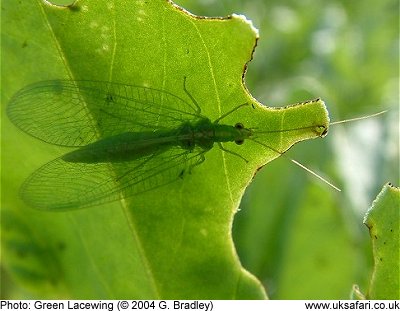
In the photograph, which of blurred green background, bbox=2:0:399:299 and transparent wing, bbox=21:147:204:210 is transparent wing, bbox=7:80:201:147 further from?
blurred green background, bbox=2:0:399:299

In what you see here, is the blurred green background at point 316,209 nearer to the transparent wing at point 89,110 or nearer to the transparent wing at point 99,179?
the transparent wing at point 99,179

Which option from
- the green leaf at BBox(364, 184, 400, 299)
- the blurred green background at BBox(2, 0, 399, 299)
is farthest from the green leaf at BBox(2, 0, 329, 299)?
the blurred green background at BBox(2, 0, 399, 299)

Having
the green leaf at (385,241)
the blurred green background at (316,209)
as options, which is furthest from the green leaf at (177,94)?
the blurred green background at (316,209)

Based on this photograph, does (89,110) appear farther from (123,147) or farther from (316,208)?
(316,208)

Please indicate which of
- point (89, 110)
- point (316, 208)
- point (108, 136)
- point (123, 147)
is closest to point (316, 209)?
point (316, 208)

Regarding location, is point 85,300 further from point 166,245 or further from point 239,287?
point 239,287

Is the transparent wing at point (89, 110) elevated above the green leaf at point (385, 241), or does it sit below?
above
